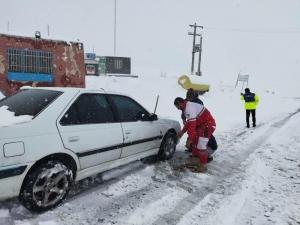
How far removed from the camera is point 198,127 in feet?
21.6

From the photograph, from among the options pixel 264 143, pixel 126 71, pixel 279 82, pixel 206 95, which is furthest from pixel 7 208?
pixel 279 82

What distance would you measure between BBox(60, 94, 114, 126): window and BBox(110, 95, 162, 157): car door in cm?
24

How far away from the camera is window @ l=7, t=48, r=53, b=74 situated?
10.1 m

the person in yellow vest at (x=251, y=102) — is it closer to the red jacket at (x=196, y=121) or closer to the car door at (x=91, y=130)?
the red jacket at (x=196, y=121)

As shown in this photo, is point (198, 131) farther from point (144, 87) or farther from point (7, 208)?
point (144, 87)

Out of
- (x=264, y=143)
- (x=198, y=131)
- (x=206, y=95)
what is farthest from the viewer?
(x=206, y=95)

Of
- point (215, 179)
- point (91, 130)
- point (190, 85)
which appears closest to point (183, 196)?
point (215, 179)

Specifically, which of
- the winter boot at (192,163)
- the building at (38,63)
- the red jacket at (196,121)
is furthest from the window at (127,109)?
the building at (38,63)

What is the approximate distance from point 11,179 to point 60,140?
2.38 ft

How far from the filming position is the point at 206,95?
24.0 meters

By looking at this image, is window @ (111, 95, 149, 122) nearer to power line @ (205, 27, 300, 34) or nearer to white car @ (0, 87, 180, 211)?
white car @ (0, 87, 180, 211)

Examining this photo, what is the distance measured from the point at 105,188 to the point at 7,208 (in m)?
1.42

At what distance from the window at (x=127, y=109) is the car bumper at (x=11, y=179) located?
191cm

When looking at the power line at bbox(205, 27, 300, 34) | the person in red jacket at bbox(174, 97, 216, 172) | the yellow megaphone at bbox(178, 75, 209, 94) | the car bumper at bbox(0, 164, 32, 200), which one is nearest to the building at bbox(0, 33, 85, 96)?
the person in red jacket at bbox(174, 97, 216, 172)
